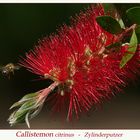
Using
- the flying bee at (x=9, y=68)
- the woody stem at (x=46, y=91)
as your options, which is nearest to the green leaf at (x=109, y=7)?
the woody stem at (x=46, y=91)

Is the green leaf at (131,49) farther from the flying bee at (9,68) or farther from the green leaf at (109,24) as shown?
the flying bee at (9,68)

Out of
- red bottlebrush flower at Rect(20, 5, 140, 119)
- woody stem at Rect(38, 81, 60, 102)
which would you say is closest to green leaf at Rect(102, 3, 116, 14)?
red bottlebrush flower at Rect(20, 5, 140, 119)

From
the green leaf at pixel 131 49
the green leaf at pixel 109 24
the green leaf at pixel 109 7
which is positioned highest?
the green leaf at pixel 109 7

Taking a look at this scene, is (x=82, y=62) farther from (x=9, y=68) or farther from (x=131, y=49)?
(x=9, y=68)

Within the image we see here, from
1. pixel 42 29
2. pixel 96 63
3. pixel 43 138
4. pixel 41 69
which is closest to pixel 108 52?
pixel 96 63

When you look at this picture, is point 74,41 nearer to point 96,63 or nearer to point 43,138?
point 96,63

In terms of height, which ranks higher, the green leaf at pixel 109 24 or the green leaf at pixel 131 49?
the green leaf at pixel 109 24

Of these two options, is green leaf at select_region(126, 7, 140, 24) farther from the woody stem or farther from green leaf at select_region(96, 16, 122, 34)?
the woody stem
